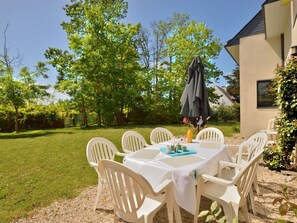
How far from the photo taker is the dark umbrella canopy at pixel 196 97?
4523 mm

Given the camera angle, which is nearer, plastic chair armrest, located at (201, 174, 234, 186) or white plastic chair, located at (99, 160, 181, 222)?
white plastic chair, located at (99, 160, 181, 222)

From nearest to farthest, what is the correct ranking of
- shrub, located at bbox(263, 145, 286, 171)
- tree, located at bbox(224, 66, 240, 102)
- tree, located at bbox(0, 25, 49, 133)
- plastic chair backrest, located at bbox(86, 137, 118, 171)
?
plastic chair backrest, located at bbox(86, 137, 118, 171), shrub, located at bbox(263, 145, 286, 171), tree, located at bbox(0, 25, 49, 133), tree, located at bbox(224, 66, 240, 102)

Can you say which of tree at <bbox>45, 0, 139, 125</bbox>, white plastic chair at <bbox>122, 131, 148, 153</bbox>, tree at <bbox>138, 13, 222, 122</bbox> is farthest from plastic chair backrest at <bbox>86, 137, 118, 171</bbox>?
tree at <bbox>138, 13, 222, 122</bbox>

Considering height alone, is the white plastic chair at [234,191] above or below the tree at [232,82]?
below

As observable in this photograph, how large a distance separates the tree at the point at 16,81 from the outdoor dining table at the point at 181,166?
11.9 m

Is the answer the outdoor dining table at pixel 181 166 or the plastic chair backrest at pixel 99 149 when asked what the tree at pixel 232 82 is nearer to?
the outdoor dining table at pixel 181 166

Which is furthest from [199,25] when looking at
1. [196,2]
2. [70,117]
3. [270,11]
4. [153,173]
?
[153,173]

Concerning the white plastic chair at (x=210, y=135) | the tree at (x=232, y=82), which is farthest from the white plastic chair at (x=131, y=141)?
the tree at (x=232, y=82)

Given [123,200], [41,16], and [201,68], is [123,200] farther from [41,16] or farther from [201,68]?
[41,16]

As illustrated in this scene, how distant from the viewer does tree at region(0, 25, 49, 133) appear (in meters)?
11.4

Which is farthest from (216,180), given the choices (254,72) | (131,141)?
(254,72)

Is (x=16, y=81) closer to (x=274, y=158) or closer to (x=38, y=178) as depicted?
(x=38, y=178)

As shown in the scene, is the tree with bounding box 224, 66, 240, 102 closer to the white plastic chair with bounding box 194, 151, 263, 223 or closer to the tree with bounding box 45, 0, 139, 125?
→ the tree with bounding box 45, 0, 139, 125

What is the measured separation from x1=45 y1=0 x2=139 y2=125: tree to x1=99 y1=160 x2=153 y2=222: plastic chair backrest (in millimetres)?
13369
